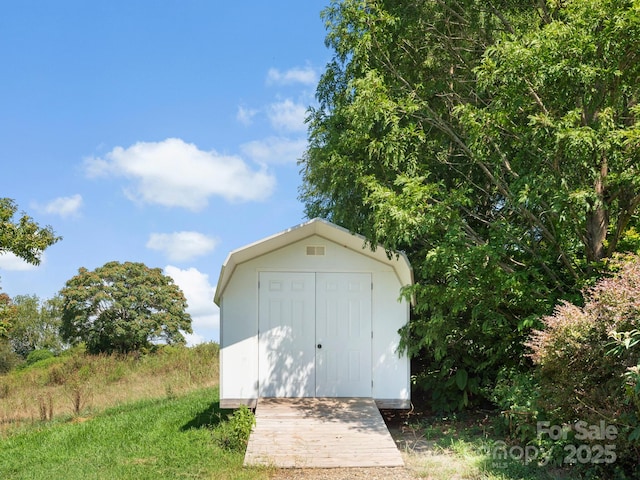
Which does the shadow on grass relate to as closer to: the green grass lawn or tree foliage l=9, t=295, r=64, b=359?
the green grass lawn

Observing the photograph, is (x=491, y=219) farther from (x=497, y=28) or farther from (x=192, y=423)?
(x=192, y=423)

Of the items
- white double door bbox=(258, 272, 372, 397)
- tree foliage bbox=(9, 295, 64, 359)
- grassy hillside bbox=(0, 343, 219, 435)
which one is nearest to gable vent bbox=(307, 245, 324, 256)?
white double door bbox=(258, 272, 372, 397)

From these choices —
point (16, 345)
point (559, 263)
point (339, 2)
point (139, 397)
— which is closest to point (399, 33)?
point (339, 2)

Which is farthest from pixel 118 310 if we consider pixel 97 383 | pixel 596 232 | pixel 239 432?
pixel 596 232

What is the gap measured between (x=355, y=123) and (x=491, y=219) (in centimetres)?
362

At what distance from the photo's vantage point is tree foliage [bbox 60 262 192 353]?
2541cm

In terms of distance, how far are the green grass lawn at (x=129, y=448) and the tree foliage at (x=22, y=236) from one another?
17.4 ft

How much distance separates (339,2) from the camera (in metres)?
10.6

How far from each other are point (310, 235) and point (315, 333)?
5.85ft

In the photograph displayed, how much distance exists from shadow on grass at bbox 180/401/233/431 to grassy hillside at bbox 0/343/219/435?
10.6ft

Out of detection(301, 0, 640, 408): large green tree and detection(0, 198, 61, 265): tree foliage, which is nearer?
detection(301, 0, 640, 408): large green tree

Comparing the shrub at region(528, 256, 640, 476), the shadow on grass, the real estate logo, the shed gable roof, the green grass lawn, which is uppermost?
the shed gable roof

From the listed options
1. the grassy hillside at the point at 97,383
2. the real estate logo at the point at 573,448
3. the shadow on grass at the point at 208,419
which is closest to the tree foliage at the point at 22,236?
the grassy hillside at the point at 97,383

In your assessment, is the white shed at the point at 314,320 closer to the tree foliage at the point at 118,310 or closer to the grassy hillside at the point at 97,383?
the grassy hillside at the point at 97,383
